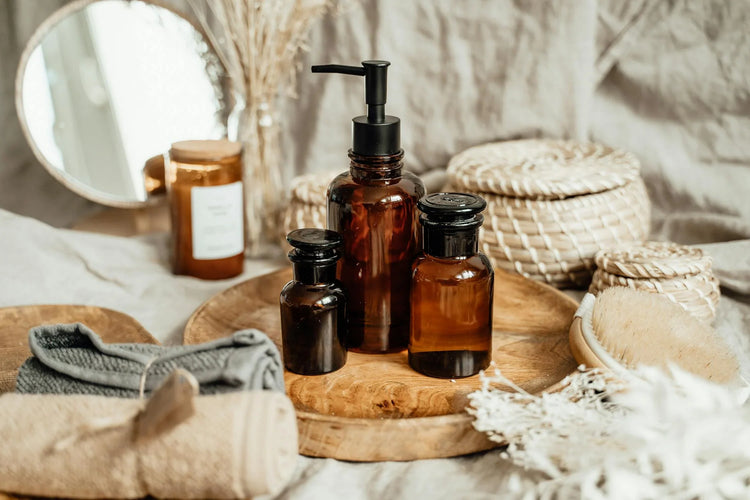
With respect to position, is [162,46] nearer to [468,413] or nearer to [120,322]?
[120,322]

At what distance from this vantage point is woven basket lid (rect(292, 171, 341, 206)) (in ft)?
3.38

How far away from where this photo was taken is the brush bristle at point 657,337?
0.66 m

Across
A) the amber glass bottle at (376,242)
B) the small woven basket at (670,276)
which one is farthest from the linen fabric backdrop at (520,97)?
the amber glass bottle at (376,242)

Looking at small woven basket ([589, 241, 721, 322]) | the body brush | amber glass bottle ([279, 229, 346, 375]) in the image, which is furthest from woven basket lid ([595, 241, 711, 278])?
amber glass bottle ([279, 229, 346, 375])

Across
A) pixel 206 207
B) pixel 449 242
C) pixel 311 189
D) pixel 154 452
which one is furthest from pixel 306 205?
pixel 154 452

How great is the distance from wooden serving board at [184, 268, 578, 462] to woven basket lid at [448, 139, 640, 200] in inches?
4.5

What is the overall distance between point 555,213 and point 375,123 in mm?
346

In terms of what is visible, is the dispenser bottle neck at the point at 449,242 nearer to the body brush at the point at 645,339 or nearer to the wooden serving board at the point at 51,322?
the body brush at the point at 645,339

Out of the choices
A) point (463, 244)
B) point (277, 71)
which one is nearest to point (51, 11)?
point (277, 71)

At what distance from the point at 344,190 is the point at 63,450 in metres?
0.33

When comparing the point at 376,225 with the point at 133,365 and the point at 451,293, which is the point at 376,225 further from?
the point at 133,365

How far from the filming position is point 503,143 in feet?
3.74

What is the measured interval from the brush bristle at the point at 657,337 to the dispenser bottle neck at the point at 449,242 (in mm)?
143

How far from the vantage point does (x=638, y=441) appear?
0.52 m
